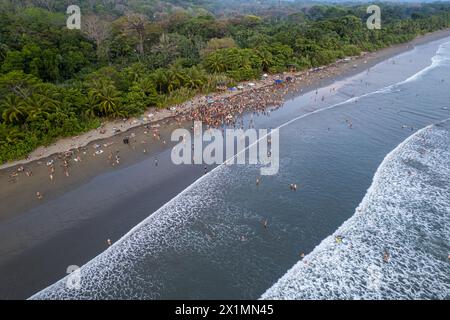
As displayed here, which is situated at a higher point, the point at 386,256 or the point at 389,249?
the point at 389,249

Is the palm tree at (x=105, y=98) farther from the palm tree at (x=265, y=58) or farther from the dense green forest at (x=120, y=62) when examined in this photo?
the palm tree at (x=265, y=58)

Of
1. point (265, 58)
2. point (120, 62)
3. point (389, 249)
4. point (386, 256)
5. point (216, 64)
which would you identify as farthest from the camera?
point (265, 58)

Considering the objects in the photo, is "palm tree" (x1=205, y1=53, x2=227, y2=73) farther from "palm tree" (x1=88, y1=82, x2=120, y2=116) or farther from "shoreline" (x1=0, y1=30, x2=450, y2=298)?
"shoreline" (x1=0, y1=30, x2=450, y2=298)

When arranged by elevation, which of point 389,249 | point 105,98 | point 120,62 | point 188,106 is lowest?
point 389,249

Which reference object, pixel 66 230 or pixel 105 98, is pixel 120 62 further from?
pixel 66 230

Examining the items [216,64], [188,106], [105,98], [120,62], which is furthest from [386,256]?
[120,62]

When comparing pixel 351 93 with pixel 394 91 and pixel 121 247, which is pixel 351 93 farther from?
pixel 121 247

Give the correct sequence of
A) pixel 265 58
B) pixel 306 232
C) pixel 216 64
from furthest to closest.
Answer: pixel 265 58
pixel 216 64
pixel 306 232
